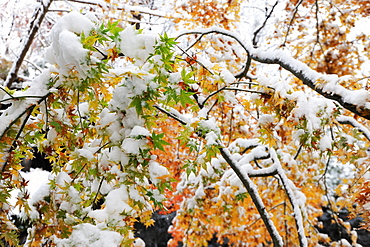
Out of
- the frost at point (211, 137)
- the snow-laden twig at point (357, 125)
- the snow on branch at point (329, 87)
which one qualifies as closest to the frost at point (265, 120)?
the snow on branch at point (329, 87)

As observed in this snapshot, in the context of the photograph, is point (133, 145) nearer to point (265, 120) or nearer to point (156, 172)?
point (156, 172)

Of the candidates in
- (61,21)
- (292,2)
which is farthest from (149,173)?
(292,2)

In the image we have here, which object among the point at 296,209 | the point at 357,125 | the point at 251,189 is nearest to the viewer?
the point at 251,189

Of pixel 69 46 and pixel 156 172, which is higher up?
pixel 69 46

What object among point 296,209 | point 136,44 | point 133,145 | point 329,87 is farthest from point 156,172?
point 296,209

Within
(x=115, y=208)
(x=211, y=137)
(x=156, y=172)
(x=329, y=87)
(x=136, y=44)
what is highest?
(x=329, y=87)

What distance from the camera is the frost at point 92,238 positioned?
836mm

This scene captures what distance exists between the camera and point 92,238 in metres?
0.86

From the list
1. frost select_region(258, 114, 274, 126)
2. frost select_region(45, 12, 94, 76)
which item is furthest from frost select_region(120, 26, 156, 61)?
frost select_region(258, 114, 274, 126)

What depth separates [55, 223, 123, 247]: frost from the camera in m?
0.84

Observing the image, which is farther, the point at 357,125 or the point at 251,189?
the point at 357,125

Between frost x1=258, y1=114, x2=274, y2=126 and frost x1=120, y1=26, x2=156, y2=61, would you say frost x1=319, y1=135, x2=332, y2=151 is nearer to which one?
frost x1=258, y1=114, x2=274, y2=126

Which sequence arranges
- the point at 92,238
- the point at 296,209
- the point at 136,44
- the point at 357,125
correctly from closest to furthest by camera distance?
the point at 92,238, the point at 136,44, the point at 357,125, the point at 296,209

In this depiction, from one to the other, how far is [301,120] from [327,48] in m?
5.43
